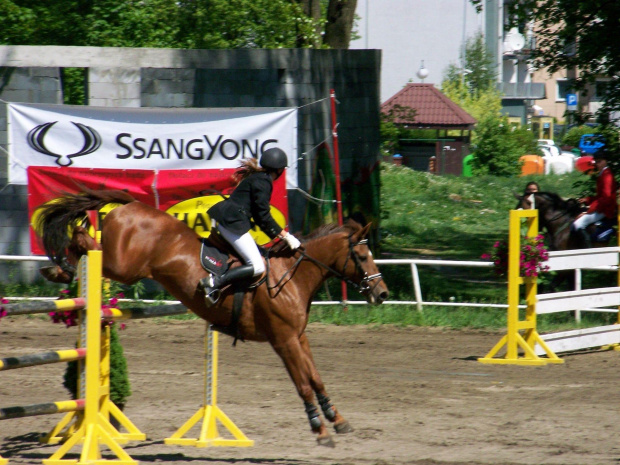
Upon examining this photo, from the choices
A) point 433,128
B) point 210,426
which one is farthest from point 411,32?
point 210,426

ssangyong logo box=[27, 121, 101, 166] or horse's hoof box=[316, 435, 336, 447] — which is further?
ssangyong logo box=[27, 121, 101, 166]

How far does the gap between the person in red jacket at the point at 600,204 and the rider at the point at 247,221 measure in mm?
7318

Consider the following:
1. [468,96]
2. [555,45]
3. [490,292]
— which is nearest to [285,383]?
[490,292]

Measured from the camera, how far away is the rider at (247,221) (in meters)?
6.96

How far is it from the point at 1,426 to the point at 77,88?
15.5 metres

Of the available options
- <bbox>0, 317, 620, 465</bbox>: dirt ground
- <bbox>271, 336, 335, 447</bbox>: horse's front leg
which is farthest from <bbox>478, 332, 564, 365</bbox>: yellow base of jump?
<bbox>271, 336, 335, 447</bbox>: horse's front leg

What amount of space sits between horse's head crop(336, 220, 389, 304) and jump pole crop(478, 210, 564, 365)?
11.1 feet

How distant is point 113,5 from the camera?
73.7ft

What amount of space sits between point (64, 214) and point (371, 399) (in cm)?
339

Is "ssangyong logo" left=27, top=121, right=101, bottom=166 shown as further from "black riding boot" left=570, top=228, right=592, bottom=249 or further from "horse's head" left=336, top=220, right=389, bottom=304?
"black riding boot" left=570, top=228, right=592, bottom=249

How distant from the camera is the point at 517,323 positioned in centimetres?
1034

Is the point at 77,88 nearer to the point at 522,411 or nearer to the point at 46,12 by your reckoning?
the point at 46,12

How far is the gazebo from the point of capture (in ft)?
129

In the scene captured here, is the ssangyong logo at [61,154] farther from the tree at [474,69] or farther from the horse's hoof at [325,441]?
the tree at [474,69]
